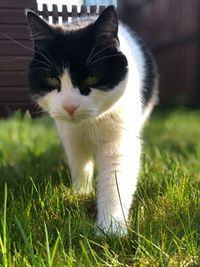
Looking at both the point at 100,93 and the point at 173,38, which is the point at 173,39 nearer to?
the point at 173,38

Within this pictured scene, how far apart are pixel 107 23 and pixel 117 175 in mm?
422

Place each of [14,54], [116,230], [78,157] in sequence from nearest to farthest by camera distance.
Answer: [116,230]
[14,54]
[78,157]

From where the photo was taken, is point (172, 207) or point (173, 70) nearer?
point (172, 207)

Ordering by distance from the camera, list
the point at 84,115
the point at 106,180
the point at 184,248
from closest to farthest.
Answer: the point at 184,248
the point at 84,115
the point at 106,180

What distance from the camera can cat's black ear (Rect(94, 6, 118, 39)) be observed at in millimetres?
1354

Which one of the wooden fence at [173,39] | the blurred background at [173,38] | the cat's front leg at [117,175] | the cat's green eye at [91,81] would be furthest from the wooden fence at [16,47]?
the wooden fence at [173,39]

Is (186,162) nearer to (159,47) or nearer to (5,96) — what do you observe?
(5,96)

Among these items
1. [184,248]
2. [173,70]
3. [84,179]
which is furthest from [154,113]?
[184,248]

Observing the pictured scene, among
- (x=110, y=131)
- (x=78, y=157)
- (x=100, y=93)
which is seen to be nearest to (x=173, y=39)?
(x=78, y=157)

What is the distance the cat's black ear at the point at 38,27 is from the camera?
4.38ft

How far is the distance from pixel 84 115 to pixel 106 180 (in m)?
0.24

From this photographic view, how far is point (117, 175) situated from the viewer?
150 cm

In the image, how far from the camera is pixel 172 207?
4.54ft

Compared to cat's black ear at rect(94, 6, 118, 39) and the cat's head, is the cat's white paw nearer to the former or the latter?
the cat's head
